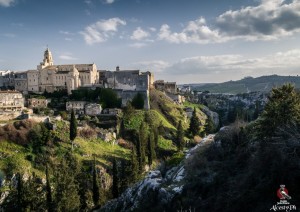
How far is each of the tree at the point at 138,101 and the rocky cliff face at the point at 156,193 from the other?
5229 centimetres

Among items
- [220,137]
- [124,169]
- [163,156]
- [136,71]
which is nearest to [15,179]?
[124,169]

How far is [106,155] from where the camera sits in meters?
64.1

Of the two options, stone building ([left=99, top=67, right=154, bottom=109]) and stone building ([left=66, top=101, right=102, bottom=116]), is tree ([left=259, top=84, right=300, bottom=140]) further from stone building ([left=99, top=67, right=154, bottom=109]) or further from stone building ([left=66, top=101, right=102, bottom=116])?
stone building ([left=99, top=67, right=154, bottom=109])

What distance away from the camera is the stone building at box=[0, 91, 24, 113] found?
74.8 m

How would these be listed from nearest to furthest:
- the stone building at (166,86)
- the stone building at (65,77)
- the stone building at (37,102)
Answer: the stone building at (37,102)
the stone building at (65,77)
the stone building at (166,86)

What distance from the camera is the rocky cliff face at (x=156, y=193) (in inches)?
1069

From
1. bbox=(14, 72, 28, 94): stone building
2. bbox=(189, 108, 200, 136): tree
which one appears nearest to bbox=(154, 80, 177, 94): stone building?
bbox=(189, 108, 200, 136): tree

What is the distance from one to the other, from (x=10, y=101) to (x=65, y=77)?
63.2ft

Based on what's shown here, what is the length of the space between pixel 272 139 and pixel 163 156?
1890 inches

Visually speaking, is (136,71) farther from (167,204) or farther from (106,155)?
(167,204)

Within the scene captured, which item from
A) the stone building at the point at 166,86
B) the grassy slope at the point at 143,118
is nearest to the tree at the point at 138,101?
the grassy slope at the point at 143,118

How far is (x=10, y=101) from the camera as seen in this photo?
2992 inches

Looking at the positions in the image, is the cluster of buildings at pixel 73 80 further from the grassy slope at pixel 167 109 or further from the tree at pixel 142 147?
the tree at pixel 142 147

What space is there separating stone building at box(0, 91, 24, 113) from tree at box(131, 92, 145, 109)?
91.0 ft
